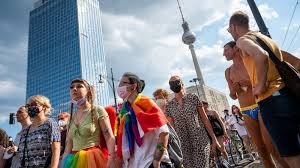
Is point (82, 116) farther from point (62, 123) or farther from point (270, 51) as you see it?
point (270, 51)

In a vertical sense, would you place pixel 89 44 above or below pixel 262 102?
above

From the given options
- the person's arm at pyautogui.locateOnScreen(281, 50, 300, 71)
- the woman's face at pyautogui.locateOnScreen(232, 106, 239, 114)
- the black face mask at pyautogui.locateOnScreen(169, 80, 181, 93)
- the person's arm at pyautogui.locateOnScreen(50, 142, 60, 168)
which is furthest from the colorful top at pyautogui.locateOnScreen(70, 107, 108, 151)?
the woman's face at pyautogui.locateOnScreen(232, 106, 239, 114)

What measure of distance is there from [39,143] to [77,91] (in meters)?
0.85

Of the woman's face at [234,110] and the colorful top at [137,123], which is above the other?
the woman's face at [234,110]

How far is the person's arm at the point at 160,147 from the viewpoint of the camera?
2.42 m

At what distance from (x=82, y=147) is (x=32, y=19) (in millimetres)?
142993

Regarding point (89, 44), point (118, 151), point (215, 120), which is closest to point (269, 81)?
point (118, 151)

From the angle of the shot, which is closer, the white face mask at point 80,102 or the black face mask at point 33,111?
the white face mask at point 80,102

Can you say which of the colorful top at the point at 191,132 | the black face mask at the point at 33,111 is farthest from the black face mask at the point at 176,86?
the black face mask at the point at 33,111

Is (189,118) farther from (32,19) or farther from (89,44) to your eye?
(32,19)

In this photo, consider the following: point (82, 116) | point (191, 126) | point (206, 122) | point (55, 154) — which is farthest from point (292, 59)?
point (55, 154)

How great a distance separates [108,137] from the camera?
10.1 feet

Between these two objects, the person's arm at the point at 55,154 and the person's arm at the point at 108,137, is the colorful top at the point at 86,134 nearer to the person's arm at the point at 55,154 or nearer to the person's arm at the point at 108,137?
the person's arm at the point at 108,137

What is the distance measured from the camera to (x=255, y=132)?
11.0ft
